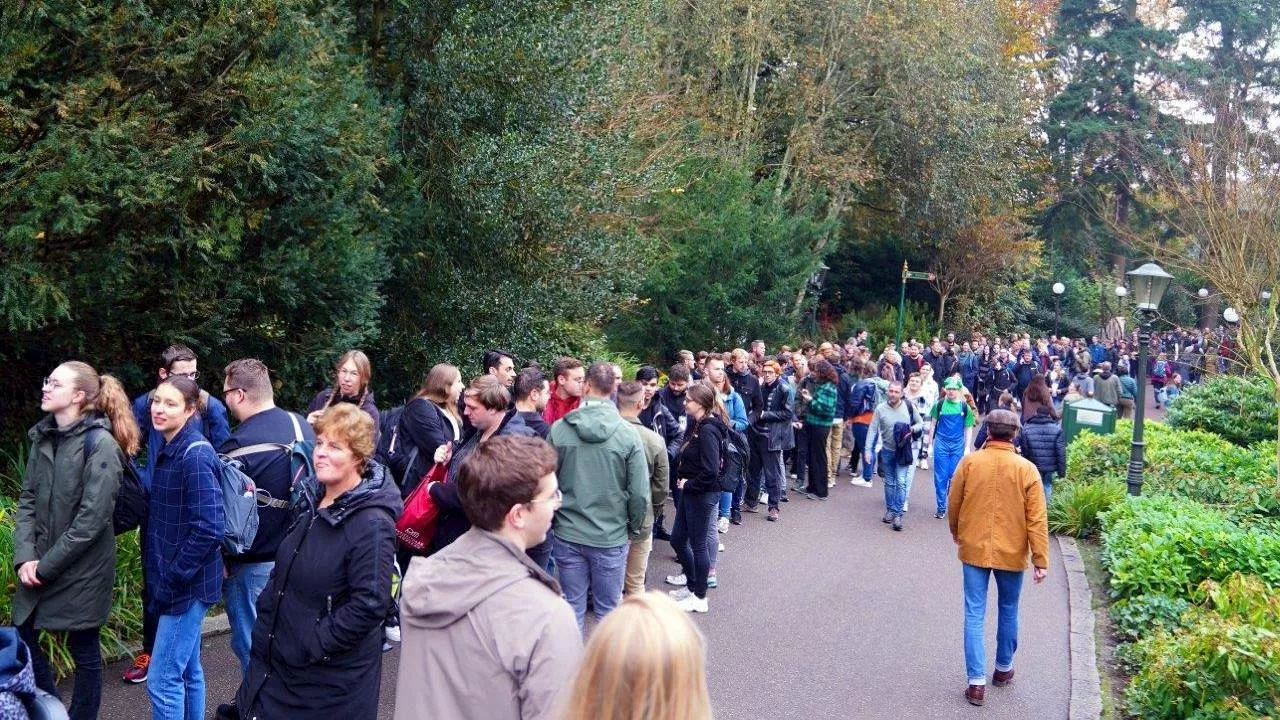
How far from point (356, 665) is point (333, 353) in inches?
237

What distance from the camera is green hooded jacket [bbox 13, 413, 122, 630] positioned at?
4.69 metres

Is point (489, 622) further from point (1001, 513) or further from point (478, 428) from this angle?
point (1001, 513)

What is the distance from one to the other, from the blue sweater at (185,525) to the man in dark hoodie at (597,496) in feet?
6.89

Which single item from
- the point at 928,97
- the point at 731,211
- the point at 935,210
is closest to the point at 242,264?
the point at 731,211

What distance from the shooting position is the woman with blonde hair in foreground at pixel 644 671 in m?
2.04

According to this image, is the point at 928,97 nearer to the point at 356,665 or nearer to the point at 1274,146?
the point at 1274,146

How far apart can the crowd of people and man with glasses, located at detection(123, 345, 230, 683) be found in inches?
0.7

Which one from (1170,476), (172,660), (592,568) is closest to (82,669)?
(172,660)

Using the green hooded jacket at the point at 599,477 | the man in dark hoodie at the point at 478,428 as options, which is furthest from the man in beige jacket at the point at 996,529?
the man in dark hoodie at the point at 478,428

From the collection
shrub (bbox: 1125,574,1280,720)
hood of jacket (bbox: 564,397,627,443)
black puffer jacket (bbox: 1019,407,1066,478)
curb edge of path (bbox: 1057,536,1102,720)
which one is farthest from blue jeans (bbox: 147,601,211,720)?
black puffer jacket (bbox: 1019,407,1066,478)

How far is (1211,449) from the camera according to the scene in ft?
45.8

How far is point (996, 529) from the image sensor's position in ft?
20.9

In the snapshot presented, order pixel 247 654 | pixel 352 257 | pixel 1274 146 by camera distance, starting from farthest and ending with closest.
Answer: pixel 1274 146 < pixel 352 257 < pixel 247 654

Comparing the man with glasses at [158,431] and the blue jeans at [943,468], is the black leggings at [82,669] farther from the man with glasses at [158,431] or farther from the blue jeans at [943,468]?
the blue jeans at [943,468]
